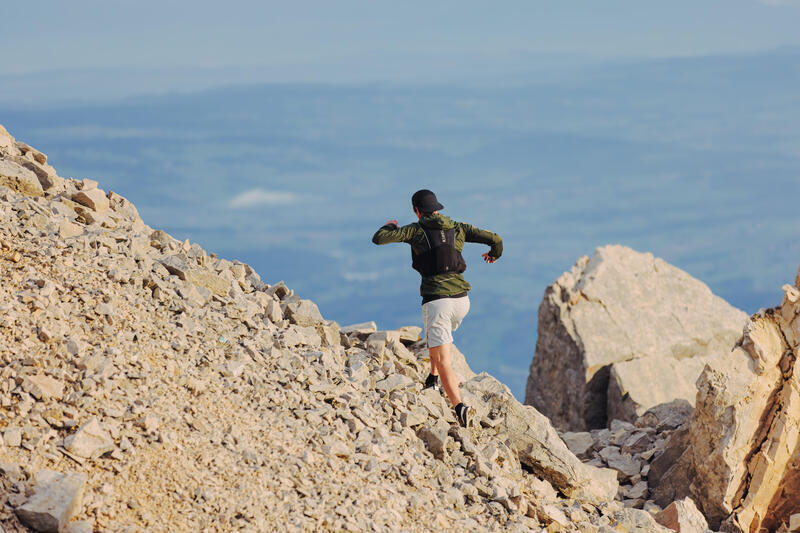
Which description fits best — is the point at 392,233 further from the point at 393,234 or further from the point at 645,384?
the point at 645,384

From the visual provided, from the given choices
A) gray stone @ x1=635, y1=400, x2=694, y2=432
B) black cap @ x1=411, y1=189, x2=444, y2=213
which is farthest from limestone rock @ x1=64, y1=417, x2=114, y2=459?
gray stone @ x1=635, y1=400, x2=694, y2=432

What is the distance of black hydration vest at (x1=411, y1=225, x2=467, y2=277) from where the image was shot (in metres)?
10.0

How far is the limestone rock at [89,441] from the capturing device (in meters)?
7.71

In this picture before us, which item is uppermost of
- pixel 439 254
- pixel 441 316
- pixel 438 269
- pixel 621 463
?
pixel 439 254

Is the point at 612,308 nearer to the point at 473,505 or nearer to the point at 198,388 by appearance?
the point at 473,505

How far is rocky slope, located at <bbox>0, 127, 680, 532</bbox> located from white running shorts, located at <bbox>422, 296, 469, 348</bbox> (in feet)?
2.31

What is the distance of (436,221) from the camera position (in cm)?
1000

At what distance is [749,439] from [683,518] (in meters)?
1.77

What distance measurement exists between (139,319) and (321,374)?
2104mm

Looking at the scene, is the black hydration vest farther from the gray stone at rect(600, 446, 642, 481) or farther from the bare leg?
the gray stone at rect(600, 446, 642, 481)

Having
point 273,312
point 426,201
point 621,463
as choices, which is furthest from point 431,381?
point 621,463

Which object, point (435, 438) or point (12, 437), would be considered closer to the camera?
point (12, 437)

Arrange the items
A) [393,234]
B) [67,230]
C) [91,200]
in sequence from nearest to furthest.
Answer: [393,234]
[67,230]
[91,200]

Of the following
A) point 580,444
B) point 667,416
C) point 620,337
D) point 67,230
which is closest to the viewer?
point 67,230
